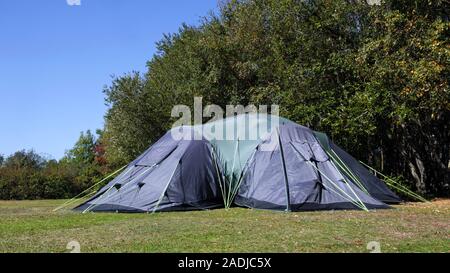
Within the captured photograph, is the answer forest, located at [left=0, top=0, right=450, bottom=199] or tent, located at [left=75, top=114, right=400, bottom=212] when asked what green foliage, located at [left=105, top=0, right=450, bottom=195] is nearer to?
forest, located at [left=0, top=0, right=450, bottom=199]

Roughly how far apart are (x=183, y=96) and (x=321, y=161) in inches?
522

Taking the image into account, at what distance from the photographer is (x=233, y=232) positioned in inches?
366

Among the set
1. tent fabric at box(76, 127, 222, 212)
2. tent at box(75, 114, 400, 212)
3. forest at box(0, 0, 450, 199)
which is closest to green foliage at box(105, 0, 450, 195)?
forest at box(0, 0, 450, 199)

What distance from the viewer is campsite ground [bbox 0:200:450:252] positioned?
25.7ft

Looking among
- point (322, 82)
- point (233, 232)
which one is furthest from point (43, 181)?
point (233, 232)

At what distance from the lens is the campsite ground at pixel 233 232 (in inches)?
308

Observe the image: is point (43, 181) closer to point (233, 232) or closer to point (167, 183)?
point (167, 183)

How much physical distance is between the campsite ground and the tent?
3.86 ft

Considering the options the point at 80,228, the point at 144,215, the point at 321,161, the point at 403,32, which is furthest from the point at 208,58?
the point at 80,228

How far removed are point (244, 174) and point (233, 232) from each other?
6113 millimetres

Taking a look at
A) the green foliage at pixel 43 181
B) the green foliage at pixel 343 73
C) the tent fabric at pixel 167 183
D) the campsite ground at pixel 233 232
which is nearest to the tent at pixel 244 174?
the tent fabric at pixel 167 183

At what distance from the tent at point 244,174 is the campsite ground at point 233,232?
1.18 meters
